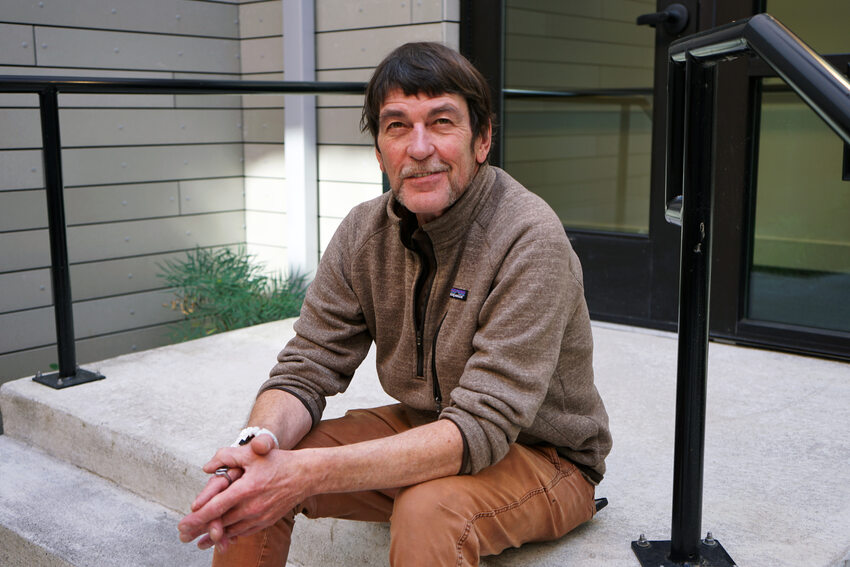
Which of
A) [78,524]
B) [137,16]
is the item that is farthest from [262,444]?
[137,16]

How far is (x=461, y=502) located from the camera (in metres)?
1.39

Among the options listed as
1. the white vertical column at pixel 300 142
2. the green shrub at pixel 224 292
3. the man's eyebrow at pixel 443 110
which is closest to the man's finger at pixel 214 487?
the man's eyebrow at pixel 443 110

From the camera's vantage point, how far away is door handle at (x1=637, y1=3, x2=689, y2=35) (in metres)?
2.87

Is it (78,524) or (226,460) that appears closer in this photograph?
(226,460)

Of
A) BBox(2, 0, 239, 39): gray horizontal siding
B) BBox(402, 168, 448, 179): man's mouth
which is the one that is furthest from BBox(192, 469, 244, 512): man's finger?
BBox(2, 0, 239, 39): gray horizontal siding

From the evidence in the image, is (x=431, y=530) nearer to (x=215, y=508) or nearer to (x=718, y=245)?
(x=215, y=508)

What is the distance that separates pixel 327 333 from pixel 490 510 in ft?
1.64

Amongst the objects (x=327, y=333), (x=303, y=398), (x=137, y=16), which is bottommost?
(x=303, y=398)

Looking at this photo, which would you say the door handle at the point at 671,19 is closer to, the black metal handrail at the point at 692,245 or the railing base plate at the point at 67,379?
the black metal handrail at the point at 692,245

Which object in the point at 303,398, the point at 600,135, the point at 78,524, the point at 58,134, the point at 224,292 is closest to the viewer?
the point at 303,398

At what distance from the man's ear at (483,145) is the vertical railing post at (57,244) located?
4.48 ft

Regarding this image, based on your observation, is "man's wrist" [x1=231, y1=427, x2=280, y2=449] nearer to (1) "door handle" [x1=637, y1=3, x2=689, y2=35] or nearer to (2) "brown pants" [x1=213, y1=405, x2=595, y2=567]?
(2) "brown pants" [x1=213, y1=405, x2=595, y2=567]

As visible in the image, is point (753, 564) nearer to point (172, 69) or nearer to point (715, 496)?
point (715, 496)

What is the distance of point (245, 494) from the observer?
4.48 feet
